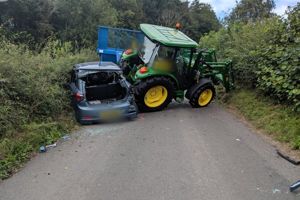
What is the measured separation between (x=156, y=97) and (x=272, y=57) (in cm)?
363

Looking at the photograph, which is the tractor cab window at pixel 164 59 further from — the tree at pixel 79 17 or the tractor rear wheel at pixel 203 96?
the tree at pixel 79 17

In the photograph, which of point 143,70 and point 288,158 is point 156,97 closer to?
point 143,70

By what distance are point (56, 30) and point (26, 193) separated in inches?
1249

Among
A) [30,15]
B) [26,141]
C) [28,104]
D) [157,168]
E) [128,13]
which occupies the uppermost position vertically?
[128,13]

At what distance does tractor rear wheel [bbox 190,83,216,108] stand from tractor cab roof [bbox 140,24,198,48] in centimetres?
140

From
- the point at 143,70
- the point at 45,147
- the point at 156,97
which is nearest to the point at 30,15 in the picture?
the point at 143,70

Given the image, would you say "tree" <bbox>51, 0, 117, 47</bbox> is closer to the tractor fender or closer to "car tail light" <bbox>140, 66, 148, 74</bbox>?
the tractor fender

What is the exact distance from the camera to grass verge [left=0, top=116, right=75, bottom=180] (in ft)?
20.9

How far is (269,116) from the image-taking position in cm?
930

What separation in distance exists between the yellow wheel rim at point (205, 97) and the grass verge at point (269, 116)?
0.82 metres

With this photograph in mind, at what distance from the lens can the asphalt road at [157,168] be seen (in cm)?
536

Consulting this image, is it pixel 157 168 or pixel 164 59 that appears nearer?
pixel 157 168

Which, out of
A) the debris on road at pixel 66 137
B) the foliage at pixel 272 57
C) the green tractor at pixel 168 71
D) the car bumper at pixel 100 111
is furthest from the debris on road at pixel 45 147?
the foliage at pixel 272 57

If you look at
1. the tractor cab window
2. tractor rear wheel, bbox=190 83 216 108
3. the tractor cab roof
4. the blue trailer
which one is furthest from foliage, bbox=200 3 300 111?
the blue trailer
